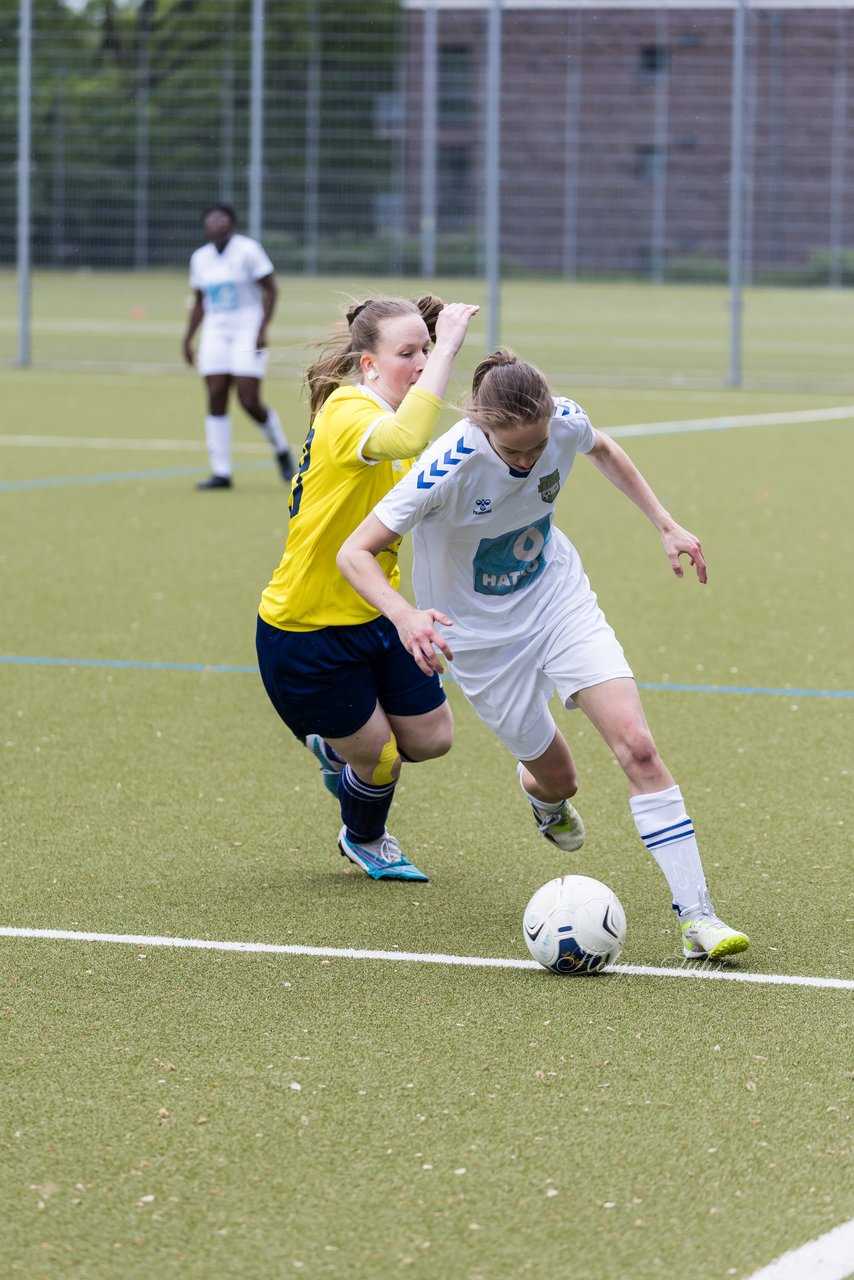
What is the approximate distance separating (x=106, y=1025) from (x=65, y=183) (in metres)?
22.0

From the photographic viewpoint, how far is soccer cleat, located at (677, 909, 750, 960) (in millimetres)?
4422

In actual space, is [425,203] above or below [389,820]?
above

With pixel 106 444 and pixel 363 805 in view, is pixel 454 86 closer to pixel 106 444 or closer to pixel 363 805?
pixel 106 444

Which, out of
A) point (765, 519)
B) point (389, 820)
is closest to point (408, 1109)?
point (389, 820)

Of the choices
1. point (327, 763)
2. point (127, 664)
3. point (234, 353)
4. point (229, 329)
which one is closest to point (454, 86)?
point (229, 329)

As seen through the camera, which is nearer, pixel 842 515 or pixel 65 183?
pixel 842 515

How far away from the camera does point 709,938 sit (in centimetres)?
445

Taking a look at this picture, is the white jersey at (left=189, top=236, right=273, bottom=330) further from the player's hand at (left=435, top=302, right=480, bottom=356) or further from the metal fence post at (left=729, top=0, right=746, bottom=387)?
the player's hand at (left=435, top=302, right=480, bottom=356)

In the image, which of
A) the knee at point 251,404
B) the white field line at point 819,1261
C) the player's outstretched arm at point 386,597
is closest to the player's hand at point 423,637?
the player's outstretched arm at point 386,597

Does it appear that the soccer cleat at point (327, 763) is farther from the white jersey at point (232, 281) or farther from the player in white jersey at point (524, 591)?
the white jersey at point (232, 281)

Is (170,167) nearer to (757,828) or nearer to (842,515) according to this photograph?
(842,515)

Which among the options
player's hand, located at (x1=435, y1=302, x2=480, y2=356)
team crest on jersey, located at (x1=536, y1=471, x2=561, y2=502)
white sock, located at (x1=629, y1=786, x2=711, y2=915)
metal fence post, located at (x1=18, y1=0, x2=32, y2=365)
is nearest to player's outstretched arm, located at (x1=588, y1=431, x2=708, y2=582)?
team crest on jersey, located at (x1=536, y1=471, x2=561, y2=502)

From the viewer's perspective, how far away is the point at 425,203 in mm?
24453

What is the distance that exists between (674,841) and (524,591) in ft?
2.39
